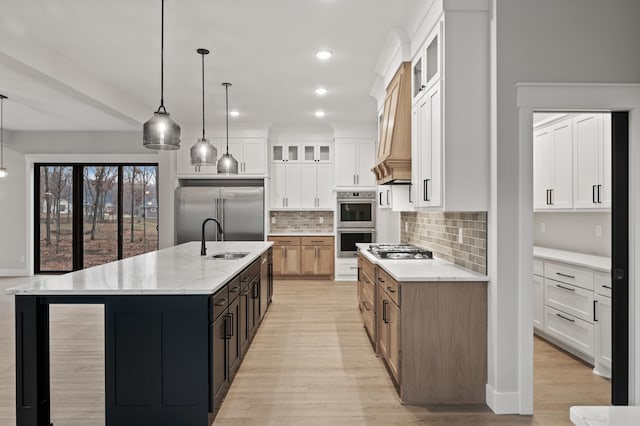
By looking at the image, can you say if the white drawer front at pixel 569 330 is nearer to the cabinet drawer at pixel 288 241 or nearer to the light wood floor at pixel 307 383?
the light wood floor at pixel 307 383

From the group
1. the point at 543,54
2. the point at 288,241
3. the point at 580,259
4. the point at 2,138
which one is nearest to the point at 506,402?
the point at 580,259

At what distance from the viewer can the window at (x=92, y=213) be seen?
827cm

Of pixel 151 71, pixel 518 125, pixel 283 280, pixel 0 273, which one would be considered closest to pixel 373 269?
pixel 518 125

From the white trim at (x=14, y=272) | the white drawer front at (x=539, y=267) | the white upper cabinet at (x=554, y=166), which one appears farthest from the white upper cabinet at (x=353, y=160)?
the white trim at (x=14, y=272)

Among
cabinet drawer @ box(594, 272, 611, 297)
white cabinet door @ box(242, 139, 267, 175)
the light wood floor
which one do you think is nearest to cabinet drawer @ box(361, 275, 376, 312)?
the light wood floor

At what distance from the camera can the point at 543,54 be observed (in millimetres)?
2693

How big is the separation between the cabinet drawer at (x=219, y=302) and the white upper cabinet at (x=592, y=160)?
3.25 metres

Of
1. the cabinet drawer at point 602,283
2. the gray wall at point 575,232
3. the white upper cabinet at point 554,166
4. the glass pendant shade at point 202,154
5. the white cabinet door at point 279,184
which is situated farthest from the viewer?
the white cabinet door at point 279,184

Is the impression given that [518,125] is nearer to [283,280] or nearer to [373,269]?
[373,269]

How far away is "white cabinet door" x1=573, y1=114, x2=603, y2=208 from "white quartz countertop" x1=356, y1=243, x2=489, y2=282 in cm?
145

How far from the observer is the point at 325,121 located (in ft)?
24.9

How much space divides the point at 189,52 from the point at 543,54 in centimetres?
323

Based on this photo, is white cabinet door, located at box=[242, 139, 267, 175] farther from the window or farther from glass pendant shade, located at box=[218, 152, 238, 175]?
glass pendant shade, located at box=[218, 152, 238, 175]

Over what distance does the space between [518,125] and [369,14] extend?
5.27 feet
